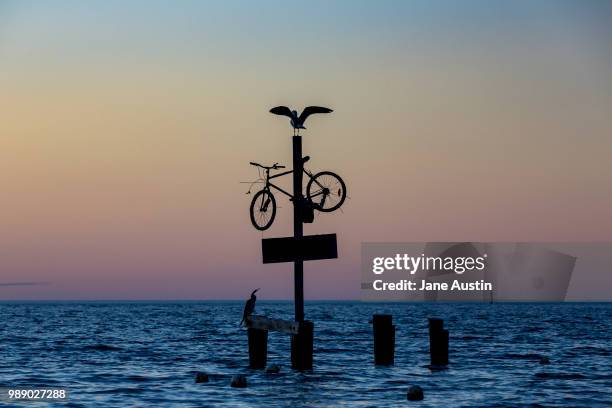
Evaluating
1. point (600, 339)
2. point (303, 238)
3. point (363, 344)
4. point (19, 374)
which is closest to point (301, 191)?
point (303, 238)

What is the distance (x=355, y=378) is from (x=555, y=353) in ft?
64.2

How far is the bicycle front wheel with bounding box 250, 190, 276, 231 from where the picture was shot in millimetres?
37594

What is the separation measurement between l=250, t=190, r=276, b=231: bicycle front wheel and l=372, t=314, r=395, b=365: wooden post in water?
6299 mm

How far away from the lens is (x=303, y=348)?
38.4m

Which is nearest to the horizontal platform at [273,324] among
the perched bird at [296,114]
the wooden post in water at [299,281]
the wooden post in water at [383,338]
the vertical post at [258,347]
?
the wooden post in water at [299,281]

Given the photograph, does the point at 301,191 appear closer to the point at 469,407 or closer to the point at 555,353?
the point at 469,407

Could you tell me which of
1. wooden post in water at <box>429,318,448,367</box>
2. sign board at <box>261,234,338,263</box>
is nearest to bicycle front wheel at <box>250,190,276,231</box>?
sign board at <box>261,234,338,263</box>

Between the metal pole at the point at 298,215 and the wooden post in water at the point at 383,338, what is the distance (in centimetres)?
388

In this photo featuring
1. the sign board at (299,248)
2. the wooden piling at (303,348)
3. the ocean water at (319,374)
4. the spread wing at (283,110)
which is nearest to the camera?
the ocean water at (319,374)

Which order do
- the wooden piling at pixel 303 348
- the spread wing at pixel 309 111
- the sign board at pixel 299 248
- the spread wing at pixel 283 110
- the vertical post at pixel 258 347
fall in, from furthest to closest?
the vertical post at pixel 258 347, the spread wing at pixel 283 110, the spread wing at pixel 309 111, the wooden piling at pixel 303 348, the sign board at pixel 299 248

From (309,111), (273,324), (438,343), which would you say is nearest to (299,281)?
(273,324)

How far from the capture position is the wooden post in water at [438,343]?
4375 cm

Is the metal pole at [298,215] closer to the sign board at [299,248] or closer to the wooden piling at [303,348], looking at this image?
the sign board at [299,248]

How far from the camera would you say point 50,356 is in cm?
5488
